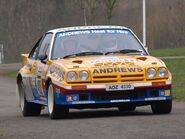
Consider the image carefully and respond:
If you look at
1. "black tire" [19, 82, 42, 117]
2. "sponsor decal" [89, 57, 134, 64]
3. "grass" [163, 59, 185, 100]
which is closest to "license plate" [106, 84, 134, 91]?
"sponsor decal" [89, 57, 134, 64]

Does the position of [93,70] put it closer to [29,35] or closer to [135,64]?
[135,64]

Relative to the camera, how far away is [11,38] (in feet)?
176

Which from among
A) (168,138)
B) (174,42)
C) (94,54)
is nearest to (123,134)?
(168,138)

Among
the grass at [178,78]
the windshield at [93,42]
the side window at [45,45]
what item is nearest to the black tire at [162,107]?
the windshield at [93,42]

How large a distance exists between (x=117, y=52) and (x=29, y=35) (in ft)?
128

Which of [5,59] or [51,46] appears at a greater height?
[51,46]

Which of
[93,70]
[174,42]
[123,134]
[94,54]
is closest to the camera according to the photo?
[123,134]

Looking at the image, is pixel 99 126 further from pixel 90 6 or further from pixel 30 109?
pixel 90 6

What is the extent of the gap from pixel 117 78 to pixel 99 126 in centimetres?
155

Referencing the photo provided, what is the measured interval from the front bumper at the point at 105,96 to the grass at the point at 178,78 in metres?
5.15

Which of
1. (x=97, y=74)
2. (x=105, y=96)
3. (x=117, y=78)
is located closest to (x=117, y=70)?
(x=117, y=78)

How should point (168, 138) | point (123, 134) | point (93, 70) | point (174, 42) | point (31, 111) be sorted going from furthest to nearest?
1. point (174, 42)
2. point (31, 111)
3. point (93, 70)
4. point (123, 134)
5. point (168, 138)

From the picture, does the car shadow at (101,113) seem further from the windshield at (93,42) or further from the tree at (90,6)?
the tree at (90,6)

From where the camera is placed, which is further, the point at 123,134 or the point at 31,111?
the point at 31,111
